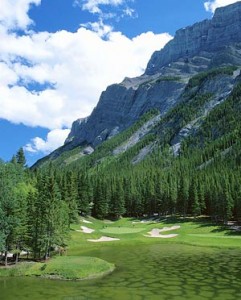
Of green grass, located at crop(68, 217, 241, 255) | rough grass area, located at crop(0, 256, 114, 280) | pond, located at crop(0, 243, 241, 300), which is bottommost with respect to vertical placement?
pond, located at crop(0, 243, 241, 300)

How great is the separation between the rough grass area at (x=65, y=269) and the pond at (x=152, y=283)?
2.10 meters

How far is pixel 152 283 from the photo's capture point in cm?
4909

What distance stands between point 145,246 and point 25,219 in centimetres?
3174

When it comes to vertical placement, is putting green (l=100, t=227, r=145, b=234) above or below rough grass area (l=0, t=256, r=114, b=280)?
above

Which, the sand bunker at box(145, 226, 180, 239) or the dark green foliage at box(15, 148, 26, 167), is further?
the dark green foliage at box(15, 148, 26, 167)

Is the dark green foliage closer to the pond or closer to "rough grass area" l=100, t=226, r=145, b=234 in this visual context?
"rough grass area" l=100, t=226, r=145, b=234

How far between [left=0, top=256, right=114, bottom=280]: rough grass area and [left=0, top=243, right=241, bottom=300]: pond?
6.89 feet

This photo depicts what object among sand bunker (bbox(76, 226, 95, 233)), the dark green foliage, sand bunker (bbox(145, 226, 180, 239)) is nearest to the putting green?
sand bunker (bbox(76, 226, 95, 233))

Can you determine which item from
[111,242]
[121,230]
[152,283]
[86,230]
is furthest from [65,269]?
[121,230]

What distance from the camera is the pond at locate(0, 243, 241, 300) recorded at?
43.3 meters

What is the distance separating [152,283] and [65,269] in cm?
1298

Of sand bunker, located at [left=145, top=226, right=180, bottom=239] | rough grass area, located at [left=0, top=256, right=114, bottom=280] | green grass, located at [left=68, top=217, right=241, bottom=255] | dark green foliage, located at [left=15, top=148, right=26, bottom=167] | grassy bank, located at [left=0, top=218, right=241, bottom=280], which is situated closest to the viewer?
rough grass area, located at [left=0, top=256, right=114, bottom=280]

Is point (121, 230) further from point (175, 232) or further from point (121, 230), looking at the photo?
point (175, 232)

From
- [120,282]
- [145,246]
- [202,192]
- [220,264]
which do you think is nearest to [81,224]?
[145,246]
